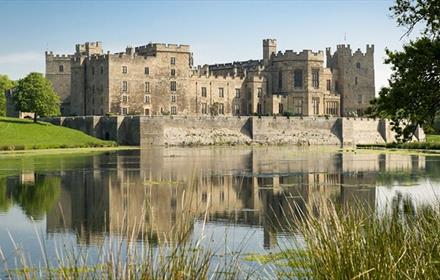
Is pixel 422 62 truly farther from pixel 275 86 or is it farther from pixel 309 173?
pixel 275 86

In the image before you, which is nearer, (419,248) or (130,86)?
(419,248)

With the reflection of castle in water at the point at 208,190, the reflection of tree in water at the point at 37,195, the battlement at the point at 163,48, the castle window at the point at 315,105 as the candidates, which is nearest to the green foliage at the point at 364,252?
the reflection of castle in water at the point at 208,190

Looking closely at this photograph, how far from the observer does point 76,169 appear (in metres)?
43.0

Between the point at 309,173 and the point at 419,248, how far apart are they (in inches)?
1118

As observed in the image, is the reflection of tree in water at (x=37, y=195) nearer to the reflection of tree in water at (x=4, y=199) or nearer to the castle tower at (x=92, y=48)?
the reflection of tree in water at (x=4, y=199)

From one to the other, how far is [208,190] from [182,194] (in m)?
5.90

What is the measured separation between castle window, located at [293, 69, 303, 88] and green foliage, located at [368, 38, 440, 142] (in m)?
78.3

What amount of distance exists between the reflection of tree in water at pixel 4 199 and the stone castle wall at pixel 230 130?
4315cm

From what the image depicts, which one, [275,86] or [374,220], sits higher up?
[275,86]

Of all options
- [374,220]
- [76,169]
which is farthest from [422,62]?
[76,169]

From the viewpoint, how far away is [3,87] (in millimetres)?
109812

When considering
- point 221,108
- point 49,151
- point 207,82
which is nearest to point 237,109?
point 221,108

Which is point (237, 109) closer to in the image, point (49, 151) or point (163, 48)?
point (163, 48)

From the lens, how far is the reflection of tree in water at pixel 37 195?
2553cm
